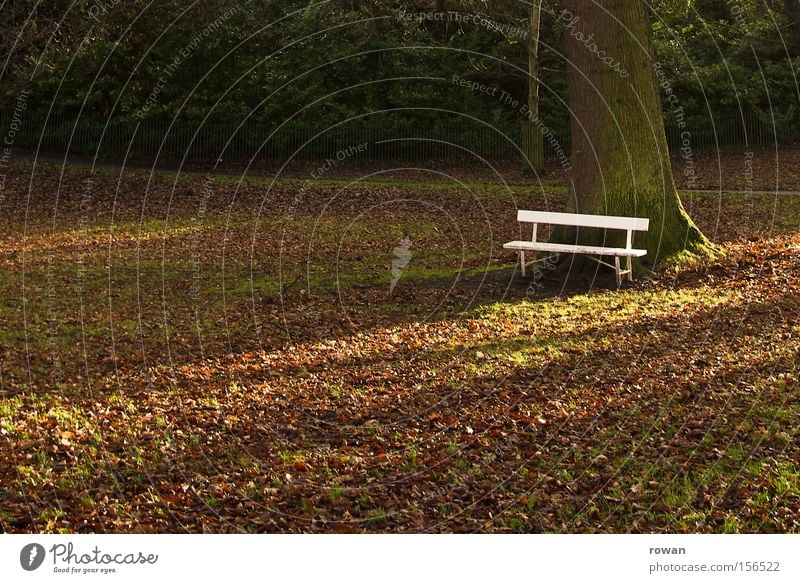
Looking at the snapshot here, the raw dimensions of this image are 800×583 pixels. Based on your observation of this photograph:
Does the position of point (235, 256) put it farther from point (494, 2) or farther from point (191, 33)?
point (494, 2)

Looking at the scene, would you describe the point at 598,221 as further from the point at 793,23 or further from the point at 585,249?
the point at 793,23

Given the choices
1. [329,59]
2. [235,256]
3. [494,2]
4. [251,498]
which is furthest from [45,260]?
[494,2]

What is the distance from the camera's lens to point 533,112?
980 inches

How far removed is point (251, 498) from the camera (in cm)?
677

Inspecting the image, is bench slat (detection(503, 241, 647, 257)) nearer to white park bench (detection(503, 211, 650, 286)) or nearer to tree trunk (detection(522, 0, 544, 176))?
white park bench (detection(503, 211, 650, 286))

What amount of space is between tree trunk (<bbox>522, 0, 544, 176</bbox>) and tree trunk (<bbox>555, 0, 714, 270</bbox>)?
1045 centimetres

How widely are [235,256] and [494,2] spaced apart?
1519cm

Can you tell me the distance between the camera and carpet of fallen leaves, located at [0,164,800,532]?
6.59 m

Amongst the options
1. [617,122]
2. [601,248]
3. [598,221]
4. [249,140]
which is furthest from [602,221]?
[249,140]

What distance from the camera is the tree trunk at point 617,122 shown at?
43.7ft
